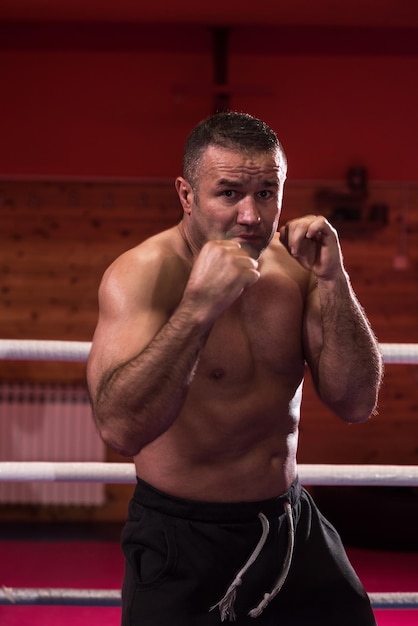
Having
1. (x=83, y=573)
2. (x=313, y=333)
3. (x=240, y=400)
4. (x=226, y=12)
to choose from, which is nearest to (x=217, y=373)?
(x=240, y=400)

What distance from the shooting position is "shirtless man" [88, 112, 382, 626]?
5.58 feet

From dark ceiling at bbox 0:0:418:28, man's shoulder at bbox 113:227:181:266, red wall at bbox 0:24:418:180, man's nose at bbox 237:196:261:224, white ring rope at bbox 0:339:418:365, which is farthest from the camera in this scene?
red wall at bbox 0:24:418:180

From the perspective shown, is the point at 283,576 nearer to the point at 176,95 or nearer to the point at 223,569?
the point at 223,569

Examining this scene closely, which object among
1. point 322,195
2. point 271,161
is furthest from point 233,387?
point 322,195

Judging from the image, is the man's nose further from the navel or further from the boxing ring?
the boxing ring

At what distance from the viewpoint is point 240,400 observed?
5.88ft

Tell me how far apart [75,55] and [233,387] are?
4638mm

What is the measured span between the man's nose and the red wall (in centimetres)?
438

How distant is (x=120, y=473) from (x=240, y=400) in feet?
1.89

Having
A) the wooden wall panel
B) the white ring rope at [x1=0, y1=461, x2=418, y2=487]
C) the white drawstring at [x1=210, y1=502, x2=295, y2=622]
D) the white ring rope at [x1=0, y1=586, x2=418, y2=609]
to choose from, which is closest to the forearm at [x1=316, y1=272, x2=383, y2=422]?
the white drawstring at [x1=210, y1=502, x2=295, y2=622]

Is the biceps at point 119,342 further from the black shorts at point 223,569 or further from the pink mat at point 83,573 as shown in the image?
the pink mat at point 83,573

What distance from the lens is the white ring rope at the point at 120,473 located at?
221cm

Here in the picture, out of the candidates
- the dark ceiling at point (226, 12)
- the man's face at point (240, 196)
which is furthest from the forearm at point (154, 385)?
the dark ceiling at point (226, 12)

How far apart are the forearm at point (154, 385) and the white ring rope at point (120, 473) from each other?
2.22 ft
